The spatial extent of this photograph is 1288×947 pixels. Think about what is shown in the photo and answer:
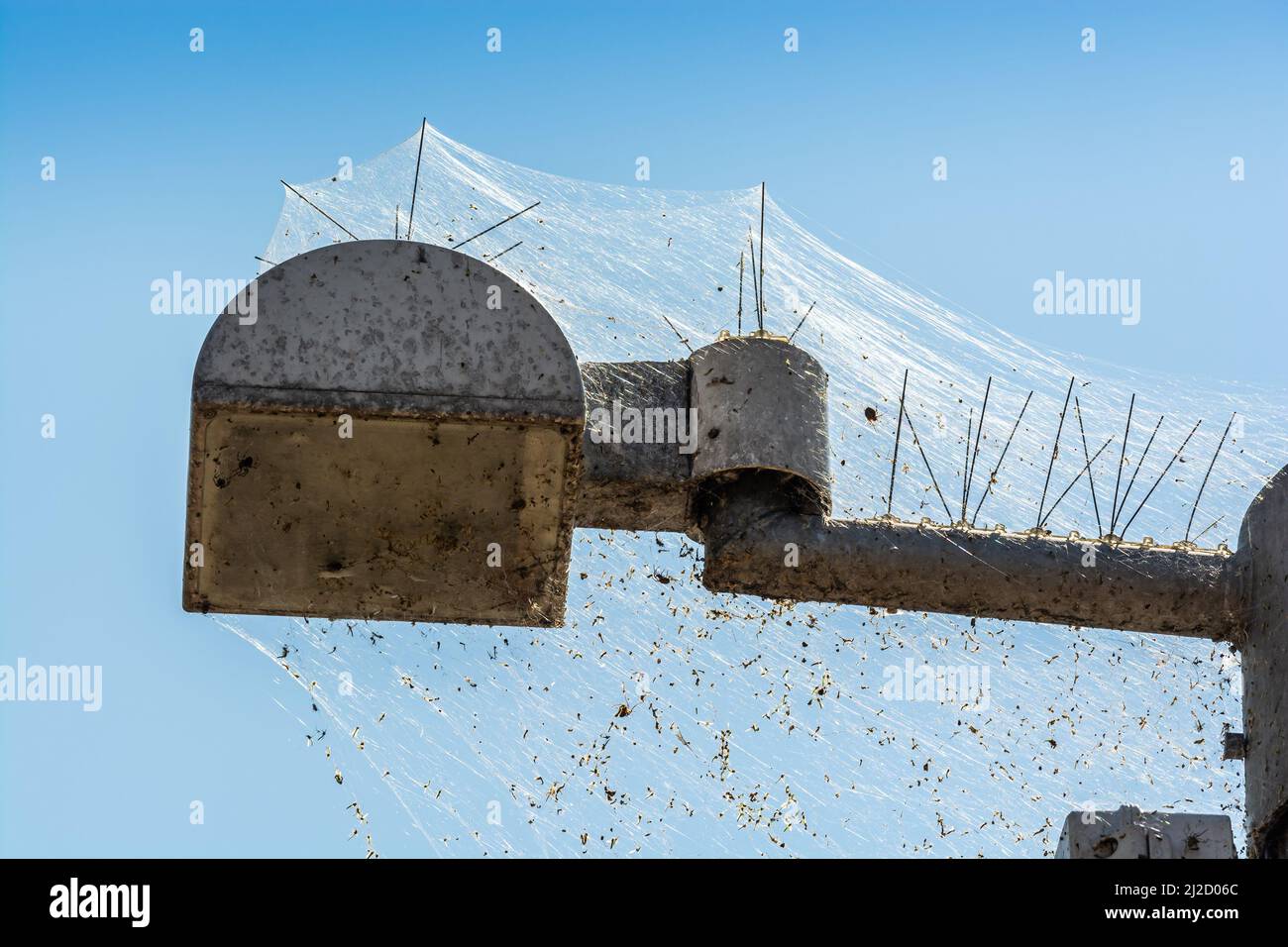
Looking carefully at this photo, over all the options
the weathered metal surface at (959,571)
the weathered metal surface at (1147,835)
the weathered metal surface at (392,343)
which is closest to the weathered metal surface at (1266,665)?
the weathered metal surface at (959,571)

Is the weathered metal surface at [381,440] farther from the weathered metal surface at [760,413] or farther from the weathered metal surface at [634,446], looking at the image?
the weathered metal surface at [760,413]

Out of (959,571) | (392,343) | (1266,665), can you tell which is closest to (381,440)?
(392,343)

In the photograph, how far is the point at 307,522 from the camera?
11141 mm

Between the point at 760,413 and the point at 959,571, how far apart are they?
135cm

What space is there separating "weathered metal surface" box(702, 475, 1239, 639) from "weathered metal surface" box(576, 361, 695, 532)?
31 centimetres

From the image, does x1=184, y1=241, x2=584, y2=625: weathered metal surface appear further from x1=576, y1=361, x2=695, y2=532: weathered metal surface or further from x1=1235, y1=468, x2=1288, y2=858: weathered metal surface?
x1=1235, y1=468, x2=1288, y2=858: weathered metal surface

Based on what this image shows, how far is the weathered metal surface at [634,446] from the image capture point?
11430mm

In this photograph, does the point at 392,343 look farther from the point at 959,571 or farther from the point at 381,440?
the point at 959,571

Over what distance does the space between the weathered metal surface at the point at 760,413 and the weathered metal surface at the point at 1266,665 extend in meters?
2.29

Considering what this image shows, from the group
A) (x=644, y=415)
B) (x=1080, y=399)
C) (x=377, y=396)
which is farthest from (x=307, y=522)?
(x=1080, y=399)

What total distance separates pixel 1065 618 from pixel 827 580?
1.33 metres

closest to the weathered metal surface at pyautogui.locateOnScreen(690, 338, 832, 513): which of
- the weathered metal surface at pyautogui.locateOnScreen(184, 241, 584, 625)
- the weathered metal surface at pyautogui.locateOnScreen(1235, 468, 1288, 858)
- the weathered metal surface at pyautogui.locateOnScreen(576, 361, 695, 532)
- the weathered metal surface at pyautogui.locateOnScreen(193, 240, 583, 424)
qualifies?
the weathered metal surface at pyautogui.locateOnScreen(576, 361, 695, 532)

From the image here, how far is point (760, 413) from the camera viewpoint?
448 inches
